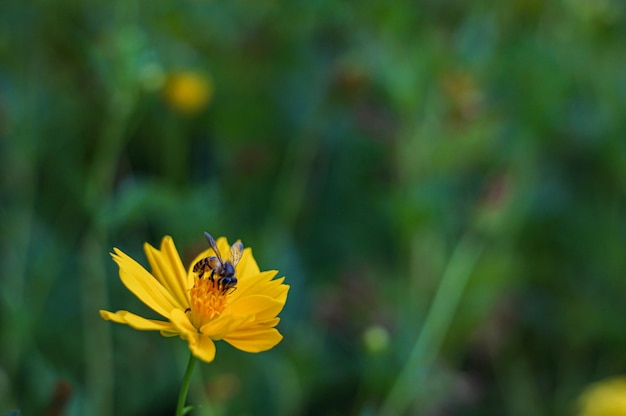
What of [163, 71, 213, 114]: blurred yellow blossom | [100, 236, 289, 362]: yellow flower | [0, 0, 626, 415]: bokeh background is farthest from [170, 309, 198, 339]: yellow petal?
[163, 71, 213, 114]: blurred yellow blossom

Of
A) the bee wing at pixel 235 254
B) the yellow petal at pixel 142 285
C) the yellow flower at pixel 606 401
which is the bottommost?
the yellow petal at pixel 142 285

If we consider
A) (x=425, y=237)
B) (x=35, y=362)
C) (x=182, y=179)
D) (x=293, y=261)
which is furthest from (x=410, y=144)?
(x=35, y=362)

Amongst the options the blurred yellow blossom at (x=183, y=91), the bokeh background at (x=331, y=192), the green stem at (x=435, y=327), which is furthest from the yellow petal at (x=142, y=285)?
the blurred yellow blossom at (x=183, y=91)

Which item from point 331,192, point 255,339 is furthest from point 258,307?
point 331,192

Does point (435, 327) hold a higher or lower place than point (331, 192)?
lower

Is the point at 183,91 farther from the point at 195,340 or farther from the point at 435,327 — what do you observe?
the point at 195,340

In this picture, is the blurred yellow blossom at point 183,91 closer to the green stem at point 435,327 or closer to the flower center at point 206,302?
the green stem at point 435,327
